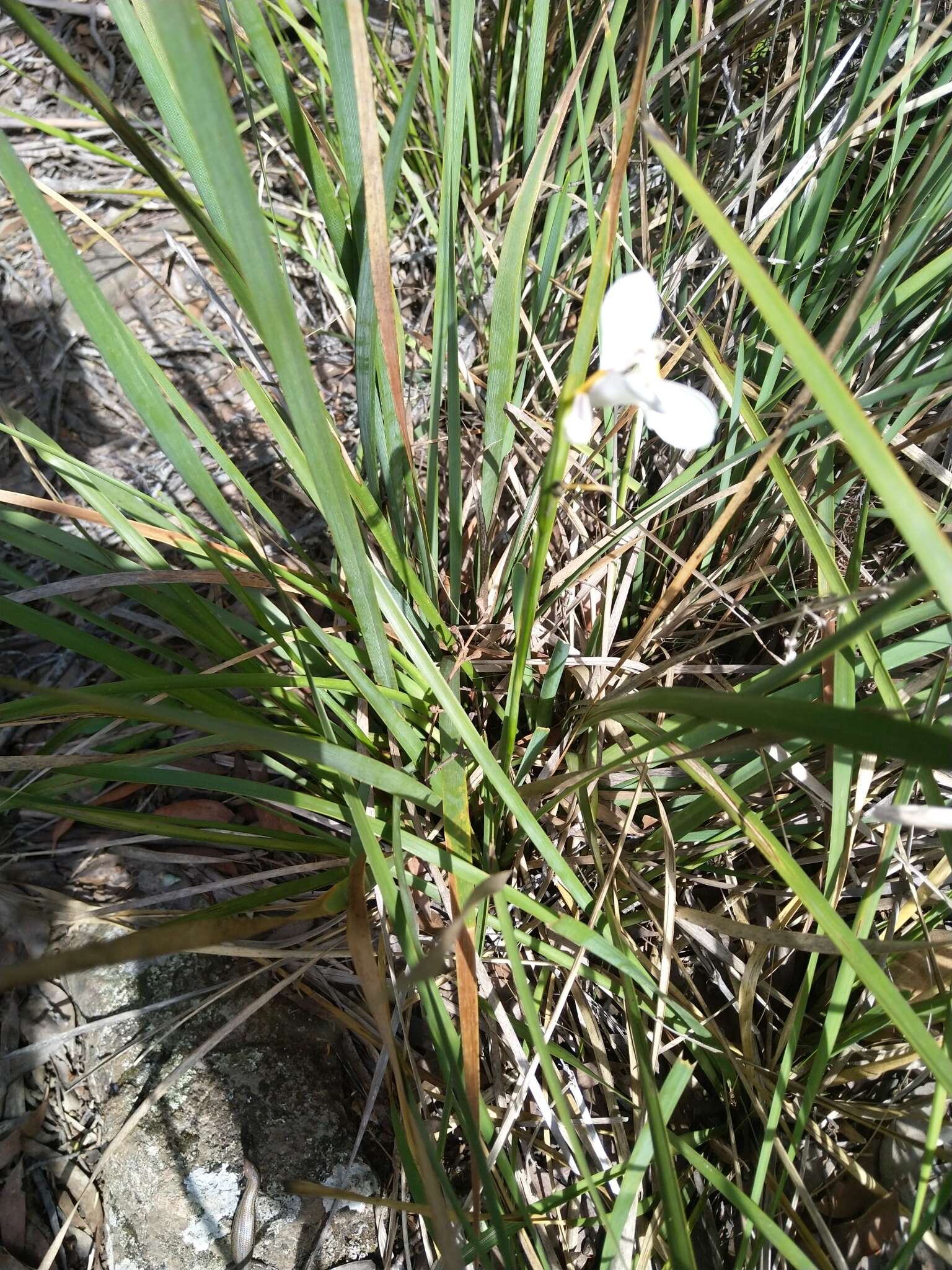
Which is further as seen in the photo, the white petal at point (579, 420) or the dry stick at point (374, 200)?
the dry stick at point (374, 200)

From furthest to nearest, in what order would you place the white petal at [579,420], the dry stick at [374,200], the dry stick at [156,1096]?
the dry stick at [156,1096] < the dry stick at [374,200] < the white petal at [579,420]

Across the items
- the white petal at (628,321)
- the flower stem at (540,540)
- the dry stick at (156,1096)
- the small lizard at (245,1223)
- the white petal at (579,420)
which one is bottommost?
the small lizard at (245,1223)

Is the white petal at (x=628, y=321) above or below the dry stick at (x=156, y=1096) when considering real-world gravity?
above

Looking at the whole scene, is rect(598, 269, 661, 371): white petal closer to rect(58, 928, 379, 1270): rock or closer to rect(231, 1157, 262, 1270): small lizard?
rect(58, 928, 379, 1270): rock

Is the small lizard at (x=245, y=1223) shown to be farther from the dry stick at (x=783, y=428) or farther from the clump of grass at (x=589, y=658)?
the dry stick at (x=783, y=428)

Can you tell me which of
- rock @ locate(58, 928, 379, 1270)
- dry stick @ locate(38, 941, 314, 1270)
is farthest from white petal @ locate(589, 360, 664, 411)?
rock @ locate(58, 928, 379, 1270)

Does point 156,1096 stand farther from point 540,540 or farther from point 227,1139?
point 540,540

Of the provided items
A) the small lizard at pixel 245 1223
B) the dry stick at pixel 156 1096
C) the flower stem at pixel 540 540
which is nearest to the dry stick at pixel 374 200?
the flower stem at pixel 540 540
